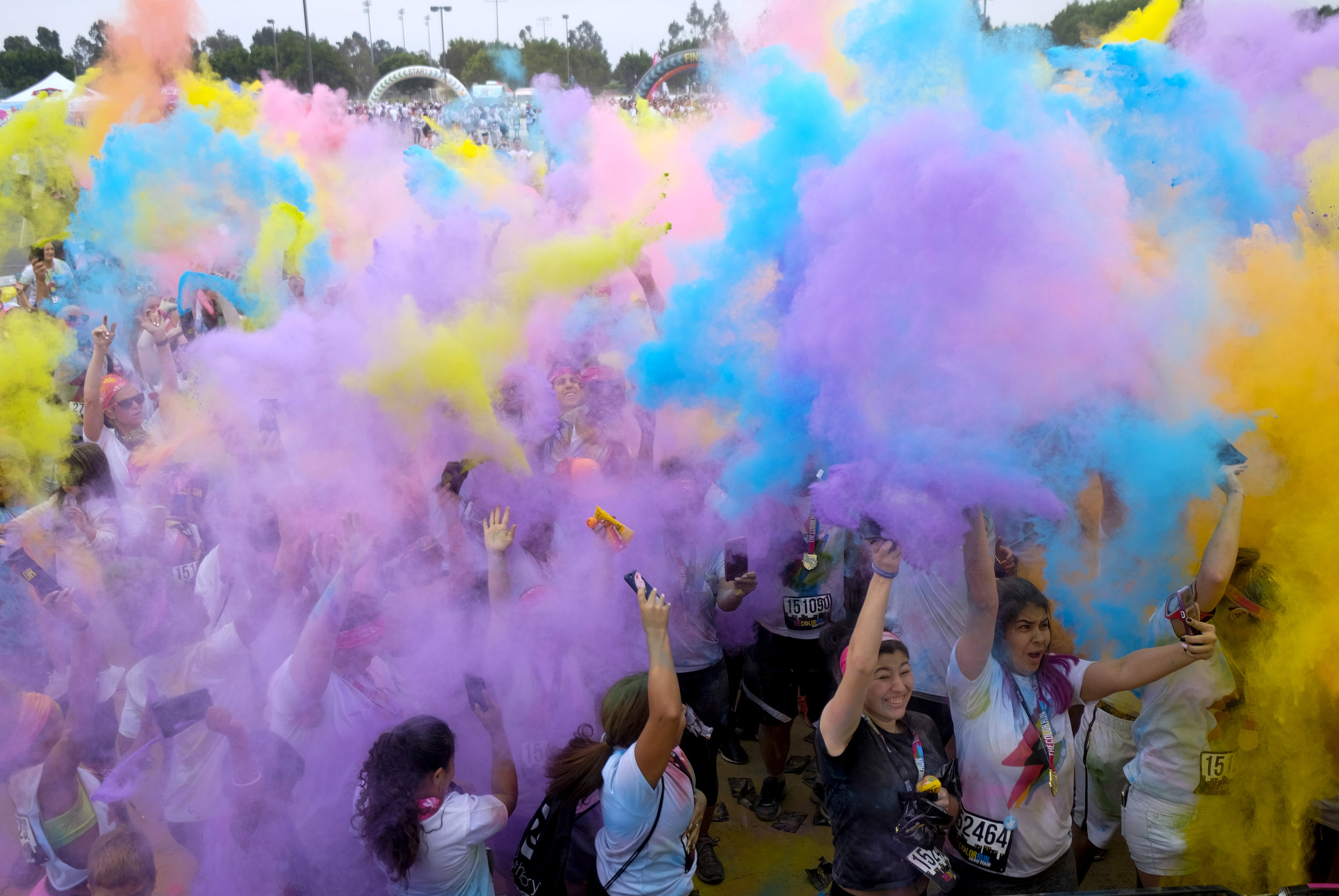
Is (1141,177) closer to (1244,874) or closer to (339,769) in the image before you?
(1244,874)

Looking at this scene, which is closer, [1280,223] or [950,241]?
[950,241]

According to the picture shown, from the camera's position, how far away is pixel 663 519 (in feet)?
11.8

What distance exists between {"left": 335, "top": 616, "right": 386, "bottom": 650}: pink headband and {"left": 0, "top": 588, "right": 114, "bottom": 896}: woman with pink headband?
0.80 m

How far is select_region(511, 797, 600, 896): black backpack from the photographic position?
2.58 meters

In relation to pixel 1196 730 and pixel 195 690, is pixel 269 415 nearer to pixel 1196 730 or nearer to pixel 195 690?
pixel 195 690

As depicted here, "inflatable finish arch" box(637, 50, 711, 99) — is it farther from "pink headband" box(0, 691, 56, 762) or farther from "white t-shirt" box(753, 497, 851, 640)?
"pink headband" box(0, 691, 56, 762)

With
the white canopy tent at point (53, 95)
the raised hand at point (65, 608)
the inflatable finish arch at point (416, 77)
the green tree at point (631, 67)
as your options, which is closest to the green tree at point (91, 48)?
the white canopy tent at point (53, 95)

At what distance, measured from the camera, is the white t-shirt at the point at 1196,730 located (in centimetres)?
265

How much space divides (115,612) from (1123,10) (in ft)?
24.9

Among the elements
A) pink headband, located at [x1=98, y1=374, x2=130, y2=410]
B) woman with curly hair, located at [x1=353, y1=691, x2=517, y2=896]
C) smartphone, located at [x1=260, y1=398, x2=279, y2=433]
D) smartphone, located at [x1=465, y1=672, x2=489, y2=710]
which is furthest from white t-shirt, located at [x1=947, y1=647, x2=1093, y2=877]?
pink headband, located at [x1=98, y1=374, x2=130, y2=410]

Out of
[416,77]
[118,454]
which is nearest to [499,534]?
[118,454]

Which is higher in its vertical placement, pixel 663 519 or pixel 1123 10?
pixel 1123 10

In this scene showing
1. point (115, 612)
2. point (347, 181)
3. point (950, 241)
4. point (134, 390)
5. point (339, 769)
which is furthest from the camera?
point (347, 181)

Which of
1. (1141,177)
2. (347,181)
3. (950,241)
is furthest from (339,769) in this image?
(347,181)
